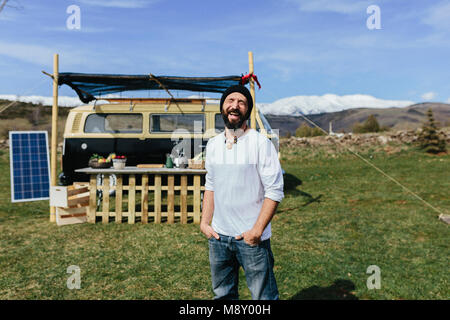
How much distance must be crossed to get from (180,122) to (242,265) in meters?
6.79

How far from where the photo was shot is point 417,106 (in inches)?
Answer: 5492

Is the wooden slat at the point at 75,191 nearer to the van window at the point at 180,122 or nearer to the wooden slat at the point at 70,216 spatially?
the wooden slat at the point at 70,216

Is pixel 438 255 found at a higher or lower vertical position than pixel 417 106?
lower

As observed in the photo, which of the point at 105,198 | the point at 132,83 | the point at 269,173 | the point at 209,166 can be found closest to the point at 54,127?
the point at 105,198

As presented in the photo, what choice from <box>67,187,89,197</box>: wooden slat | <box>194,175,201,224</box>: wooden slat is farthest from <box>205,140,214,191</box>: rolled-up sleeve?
<box>67,187,89,197</box>: wooden slat

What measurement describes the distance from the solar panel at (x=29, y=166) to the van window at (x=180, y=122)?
280 cm

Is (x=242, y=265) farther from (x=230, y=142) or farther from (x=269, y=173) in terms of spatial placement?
(x=230, y=142)

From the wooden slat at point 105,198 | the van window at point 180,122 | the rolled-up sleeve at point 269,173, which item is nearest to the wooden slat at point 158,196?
the wooden slat at point 105,198

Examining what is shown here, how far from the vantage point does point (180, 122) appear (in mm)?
8477

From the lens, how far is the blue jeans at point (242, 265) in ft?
6.54

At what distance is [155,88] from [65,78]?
2.09 meters

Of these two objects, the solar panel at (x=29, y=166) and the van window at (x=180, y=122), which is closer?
the solar panel at (x=29, y=166)

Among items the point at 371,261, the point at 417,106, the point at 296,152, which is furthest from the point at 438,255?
the point at 417,106

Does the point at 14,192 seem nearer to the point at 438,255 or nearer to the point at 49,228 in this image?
the point at 49,228
